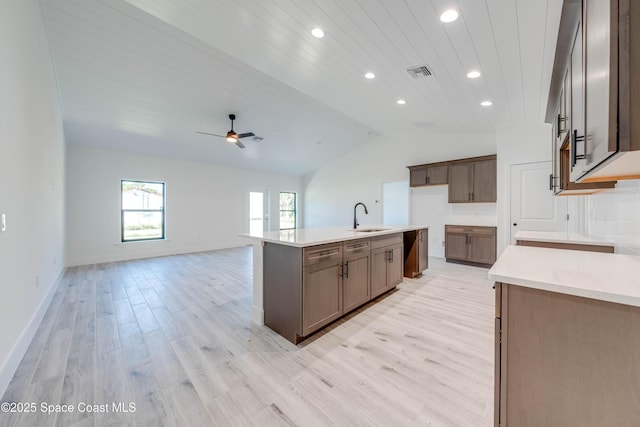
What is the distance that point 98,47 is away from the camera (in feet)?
9.68

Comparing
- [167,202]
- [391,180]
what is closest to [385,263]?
[391,180]

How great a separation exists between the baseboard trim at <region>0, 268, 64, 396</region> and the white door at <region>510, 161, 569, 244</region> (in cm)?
614

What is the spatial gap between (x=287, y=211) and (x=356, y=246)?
22.0 feet

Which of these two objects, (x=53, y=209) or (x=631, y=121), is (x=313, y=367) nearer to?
(x=631, y=121)

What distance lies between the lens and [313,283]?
2.26 meters

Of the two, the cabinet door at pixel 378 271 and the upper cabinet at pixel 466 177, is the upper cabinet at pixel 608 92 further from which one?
the upper cabinet at pixel 466 177

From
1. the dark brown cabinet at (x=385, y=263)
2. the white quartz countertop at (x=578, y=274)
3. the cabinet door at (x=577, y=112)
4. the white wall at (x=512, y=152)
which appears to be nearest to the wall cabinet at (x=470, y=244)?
the white wall at (x=512, y=152)

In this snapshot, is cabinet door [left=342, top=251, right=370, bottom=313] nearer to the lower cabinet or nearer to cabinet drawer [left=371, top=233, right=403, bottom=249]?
the lower cabinet

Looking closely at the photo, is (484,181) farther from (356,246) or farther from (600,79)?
(600,79)

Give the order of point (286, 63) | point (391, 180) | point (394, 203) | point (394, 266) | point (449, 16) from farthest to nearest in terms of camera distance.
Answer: point (394, 203) → point (391, 180) → point (394, 266) → point (286, 63) → point (449, 16)

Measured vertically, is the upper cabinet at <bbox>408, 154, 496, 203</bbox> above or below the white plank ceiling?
below

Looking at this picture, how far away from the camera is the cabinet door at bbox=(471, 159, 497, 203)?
194 inches

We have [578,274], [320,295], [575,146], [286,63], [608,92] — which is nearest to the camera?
[608,92]

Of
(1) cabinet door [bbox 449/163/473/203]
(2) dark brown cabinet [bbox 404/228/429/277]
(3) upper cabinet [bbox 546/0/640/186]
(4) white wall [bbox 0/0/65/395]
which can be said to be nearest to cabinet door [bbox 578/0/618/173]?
(3) upper cabinet [bbox 546/0/640/186]
